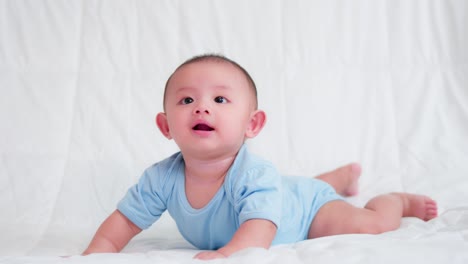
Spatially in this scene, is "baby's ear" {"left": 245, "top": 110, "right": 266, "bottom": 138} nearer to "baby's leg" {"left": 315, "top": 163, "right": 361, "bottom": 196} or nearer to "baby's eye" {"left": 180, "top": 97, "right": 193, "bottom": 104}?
"baby's eye" {"left": 180, "top": 97, "right": 193, "bottom": 104}

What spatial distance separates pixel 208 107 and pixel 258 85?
30.3 inches

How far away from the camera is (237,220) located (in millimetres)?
1154

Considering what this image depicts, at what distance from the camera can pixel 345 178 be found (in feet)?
5.24

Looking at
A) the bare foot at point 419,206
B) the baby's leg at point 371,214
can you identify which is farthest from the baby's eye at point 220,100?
the bare foot at point 419,206

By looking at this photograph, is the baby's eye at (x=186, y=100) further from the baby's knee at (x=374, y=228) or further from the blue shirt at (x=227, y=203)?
the baby's knee at (x=374, y=228)

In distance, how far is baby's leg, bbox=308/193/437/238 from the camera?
1.21 meters

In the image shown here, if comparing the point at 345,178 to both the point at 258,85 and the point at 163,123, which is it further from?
the point at 163,123

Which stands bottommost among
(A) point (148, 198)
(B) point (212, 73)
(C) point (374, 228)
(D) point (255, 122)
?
(C) point (374, 228)

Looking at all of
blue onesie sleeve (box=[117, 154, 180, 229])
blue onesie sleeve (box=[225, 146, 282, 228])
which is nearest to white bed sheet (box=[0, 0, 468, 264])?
blue onesie sleeve (box=[117, 154, 180, 229])

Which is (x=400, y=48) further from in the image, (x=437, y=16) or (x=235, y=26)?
(x=235, y=26)

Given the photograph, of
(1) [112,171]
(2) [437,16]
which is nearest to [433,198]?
(2) [437,16]

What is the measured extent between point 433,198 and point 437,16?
78 centimetres

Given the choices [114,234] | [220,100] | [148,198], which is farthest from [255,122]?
[114,234]

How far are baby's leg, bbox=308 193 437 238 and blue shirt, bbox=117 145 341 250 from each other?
0.10 feet
